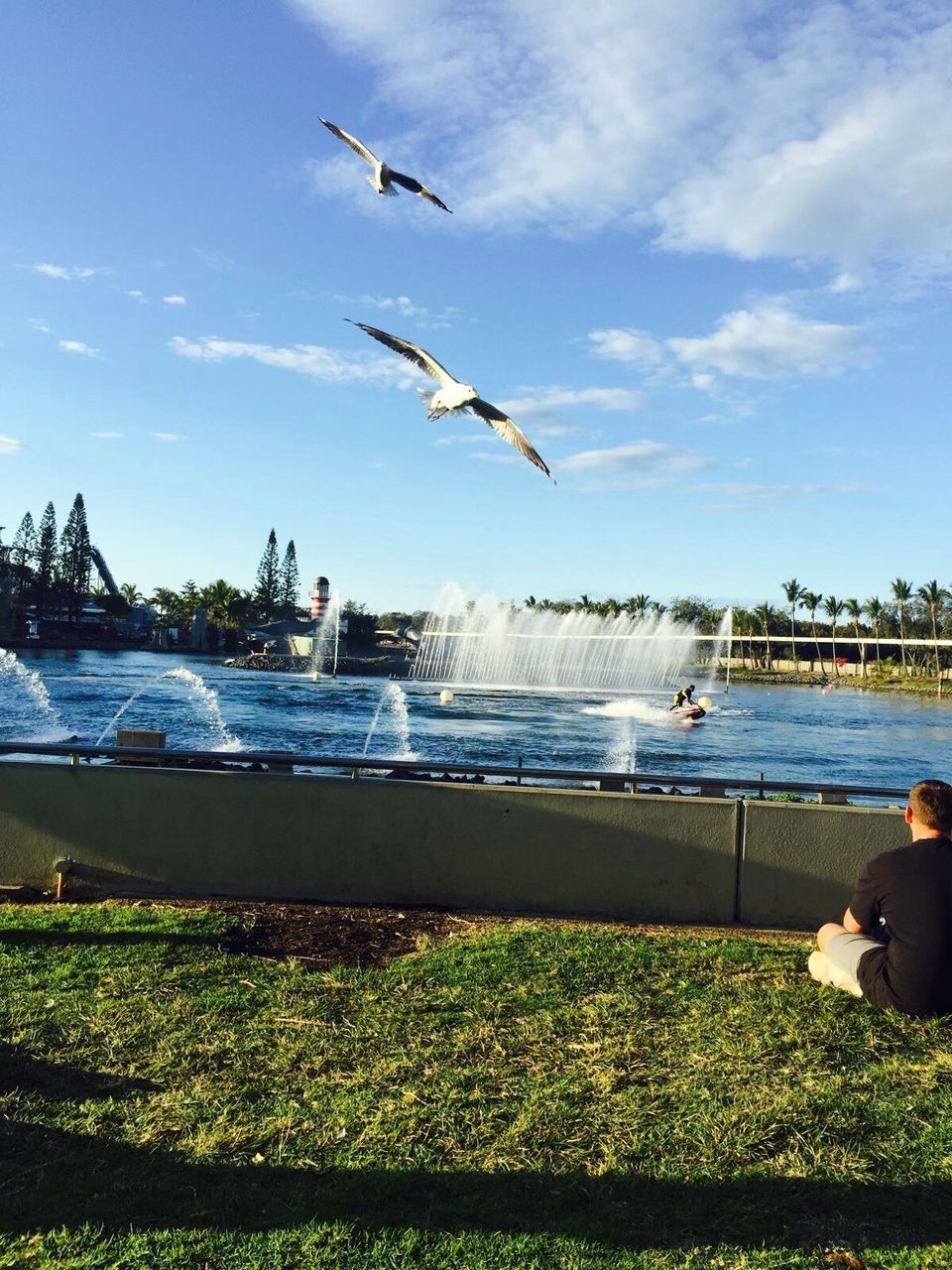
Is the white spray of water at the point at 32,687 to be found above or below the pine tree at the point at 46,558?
below

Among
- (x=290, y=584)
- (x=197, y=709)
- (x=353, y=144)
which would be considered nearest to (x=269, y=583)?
(x=290, y=584)

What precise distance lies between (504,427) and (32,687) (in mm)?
54270

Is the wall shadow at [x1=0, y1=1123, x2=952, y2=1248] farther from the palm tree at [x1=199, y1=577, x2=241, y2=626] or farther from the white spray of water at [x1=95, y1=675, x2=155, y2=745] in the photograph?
the palm tree at [x1=199, y1=577, x2=241, y2=626]

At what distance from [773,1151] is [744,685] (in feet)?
369

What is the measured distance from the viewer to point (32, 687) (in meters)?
58.0

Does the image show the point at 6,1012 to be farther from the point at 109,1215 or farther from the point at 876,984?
the point at 876,984

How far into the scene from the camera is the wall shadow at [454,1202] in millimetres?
2877

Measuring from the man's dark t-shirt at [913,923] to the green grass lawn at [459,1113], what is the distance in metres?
0.15

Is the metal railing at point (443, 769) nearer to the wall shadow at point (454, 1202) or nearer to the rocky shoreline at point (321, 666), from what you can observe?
the wall shadow at point (454, 1202)

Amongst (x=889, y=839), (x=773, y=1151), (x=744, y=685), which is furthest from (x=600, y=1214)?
(x=744, y=685)

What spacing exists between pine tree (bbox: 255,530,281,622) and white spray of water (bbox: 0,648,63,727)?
2178 inches

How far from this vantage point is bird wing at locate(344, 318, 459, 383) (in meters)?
10.4

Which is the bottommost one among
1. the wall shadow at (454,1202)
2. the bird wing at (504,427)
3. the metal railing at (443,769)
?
the wall shadow at (454,1202)

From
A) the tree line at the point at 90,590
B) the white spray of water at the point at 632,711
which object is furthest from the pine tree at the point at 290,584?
the white spray of water at the point at 632,711
